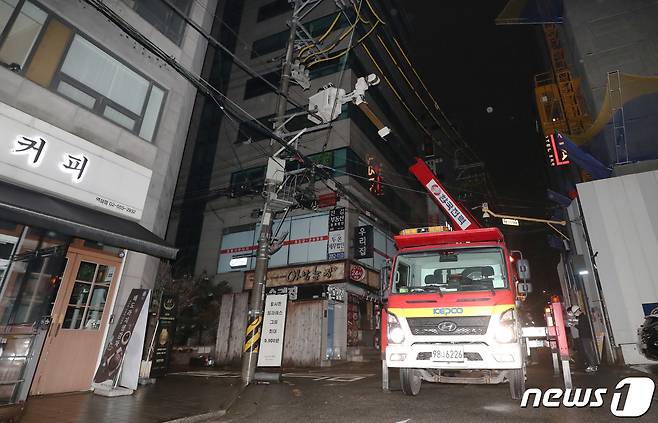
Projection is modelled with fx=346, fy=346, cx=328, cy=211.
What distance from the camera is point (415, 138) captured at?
42344 millimetres

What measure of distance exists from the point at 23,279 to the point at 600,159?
69.5 ft

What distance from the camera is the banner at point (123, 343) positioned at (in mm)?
7328

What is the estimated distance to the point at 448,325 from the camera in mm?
5820

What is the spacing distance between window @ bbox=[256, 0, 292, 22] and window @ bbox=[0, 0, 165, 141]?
93.2 feet

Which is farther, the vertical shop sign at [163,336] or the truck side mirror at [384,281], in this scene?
the vertical shop sign at [163,336]

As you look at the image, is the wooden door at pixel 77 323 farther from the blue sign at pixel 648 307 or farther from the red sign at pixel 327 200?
the blue sign at pixel 648 307

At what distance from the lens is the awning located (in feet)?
18.9

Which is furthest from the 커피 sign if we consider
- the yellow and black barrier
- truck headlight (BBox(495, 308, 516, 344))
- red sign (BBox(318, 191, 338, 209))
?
red sign (BBox(318, 191, 338, 209))

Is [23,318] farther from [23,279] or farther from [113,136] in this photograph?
[113,136]

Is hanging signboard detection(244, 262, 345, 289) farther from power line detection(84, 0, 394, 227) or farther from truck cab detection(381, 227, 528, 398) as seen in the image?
truck cab detection(381, 227, 528, 398)

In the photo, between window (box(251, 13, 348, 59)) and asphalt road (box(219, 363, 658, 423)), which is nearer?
asphalt road (box(219, 363, 658, 423))

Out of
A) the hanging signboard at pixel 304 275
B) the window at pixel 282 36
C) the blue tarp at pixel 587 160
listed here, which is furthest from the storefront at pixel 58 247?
the window at pixel 282 36

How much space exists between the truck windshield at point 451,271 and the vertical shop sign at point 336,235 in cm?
1399

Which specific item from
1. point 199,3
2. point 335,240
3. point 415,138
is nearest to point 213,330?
point 335,240
